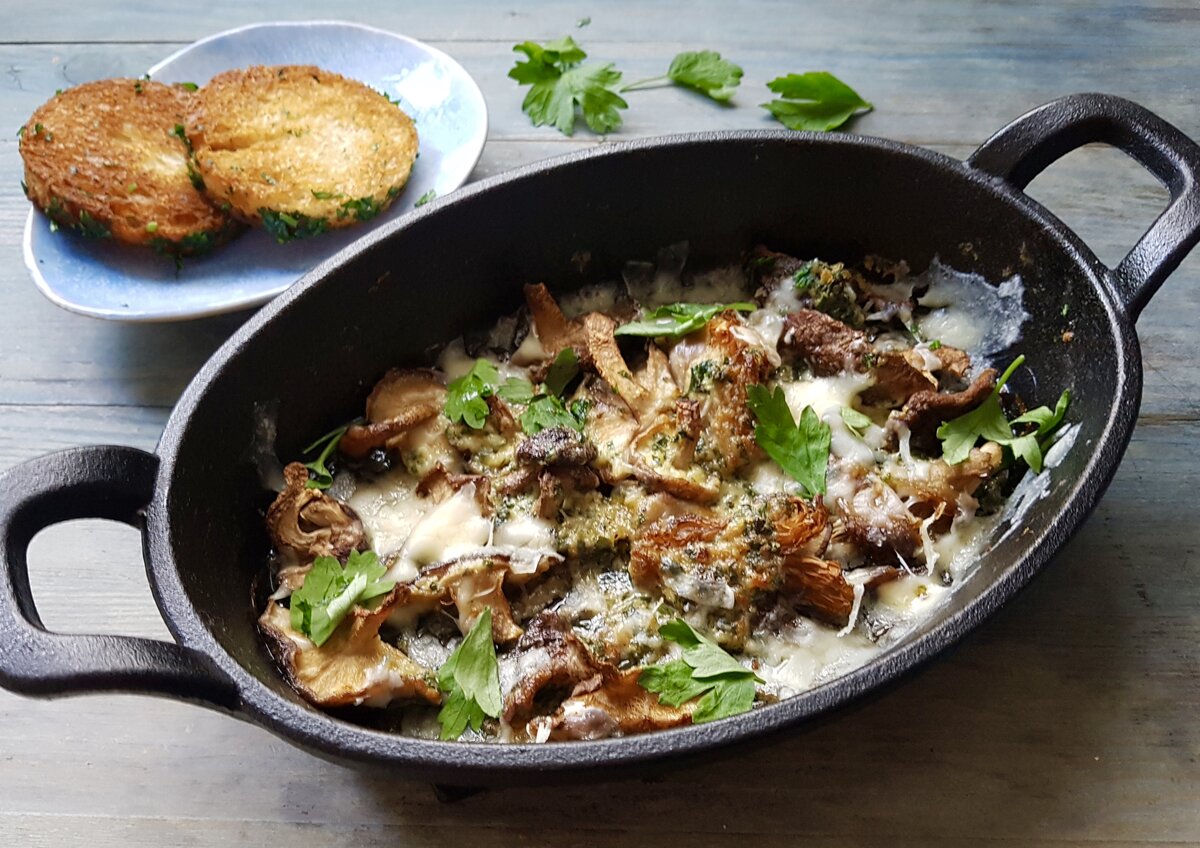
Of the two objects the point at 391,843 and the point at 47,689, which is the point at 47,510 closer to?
the point at 47,689

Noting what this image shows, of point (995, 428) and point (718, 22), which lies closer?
point (995, 428)

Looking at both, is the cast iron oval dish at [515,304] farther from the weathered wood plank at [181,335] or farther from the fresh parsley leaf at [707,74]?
the fresh parsley leaf at [707,74]

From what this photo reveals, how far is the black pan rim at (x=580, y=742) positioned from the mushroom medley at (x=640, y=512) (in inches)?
8.0

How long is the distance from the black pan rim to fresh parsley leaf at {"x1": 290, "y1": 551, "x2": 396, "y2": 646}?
0.70ft

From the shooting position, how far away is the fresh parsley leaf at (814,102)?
2240 millimetres

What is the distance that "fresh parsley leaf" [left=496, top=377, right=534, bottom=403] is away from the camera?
1720 millimetres

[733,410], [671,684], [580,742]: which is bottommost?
[671,684]

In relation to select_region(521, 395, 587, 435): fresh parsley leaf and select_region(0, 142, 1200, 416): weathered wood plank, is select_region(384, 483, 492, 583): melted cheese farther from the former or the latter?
select_region(0, 142, 1200, 416): weathered wood plank

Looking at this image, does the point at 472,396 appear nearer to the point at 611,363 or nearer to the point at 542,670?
the point at 611,363

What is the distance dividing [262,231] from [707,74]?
102 cm

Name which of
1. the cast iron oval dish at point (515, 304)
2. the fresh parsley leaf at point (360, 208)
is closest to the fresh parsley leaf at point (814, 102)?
the cast iron oval dish at point (515, 304)

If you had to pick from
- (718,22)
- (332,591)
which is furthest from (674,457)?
(718,22)

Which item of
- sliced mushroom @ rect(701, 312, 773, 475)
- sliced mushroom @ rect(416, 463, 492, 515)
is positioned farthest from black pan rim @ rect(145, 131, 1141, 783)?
sliced mushroom @ rect(701, 312, 773, 475)

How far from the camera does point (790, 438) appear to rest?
1.60 m
